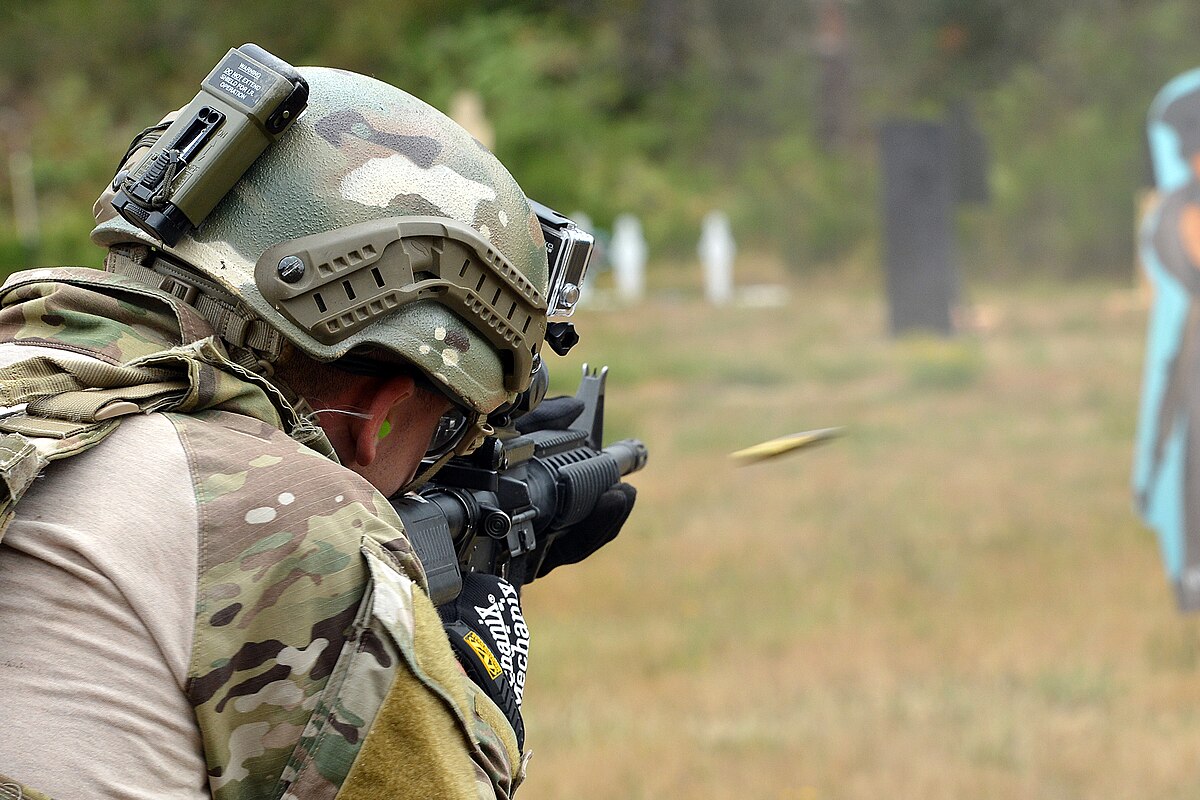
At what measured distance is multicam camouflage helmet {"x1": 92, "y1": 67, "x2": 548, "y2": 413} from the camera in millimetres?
1478

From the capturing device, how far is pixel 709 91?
84.2 ft

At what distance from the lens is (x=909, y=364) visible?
37.0 ft

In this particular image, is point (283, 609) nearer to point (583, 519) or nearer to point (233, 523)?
point (233, 523)

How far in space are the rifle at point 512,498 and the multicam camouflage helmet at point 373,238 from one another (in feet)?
0.72

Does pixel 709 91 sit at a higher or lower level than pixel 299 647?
lower

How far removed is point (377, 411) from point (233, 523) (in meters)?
0.37

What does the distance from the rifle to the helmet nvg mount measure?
23 cm

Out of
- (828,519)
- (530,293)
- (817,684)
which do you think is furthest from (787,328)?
(530,293)

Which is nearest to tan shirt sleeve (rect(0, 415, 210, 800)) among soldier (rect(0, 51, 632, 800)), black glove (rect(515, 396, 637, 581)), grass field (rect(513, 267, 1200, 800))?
soldier (rect(0, 51, 632, 800))

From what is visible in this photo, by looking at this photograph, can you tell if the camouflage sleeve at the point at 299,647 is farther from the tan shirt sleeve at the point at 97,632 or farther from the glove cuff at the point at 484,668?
the glove cuff at the point at 484,668

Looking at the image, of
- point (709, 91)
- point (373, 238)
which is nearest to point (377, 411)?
point (373, 238)

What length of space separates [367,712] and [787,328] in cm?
1306

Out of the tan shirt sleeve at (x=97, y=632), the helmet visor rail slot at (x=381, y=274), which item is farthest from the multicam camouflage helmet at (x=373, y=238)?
the tan shirt sleeve at (x=97, y=632)

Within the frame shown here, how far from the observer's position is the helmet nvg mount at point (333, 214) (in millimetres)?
1461
